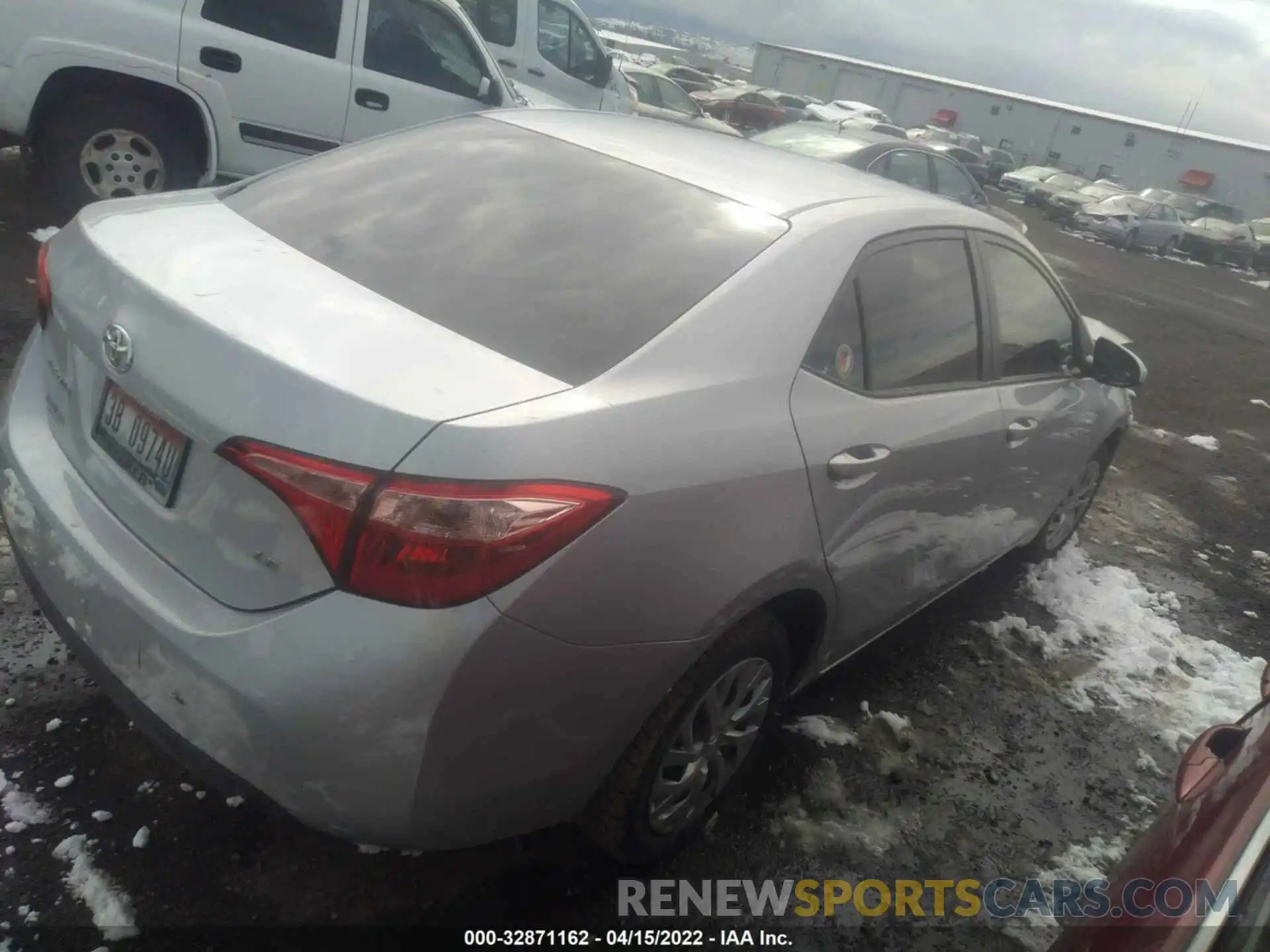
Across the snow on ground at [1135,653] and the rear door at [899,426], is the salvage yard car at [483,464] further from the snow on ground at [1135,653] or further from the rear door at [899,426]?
the snow on ground at [1135,653]

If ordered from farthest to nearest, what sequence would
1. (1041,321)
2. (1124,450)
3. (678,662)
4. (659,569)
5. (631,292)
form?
(1124,450)
(1041,321)
(631,292)
(678,662)
(659,569)

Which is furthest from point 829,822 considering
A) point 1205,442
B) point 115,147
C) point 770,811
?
point 1205,442

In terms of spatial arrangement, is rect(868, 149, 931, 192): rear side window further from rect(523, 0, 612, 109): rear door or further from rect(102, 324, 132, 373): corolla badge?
rect(102, 324, 132, 373): corolla badge

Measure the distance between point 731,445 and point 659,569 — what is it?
34cm

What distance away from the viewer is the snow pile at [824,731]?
3156 mm

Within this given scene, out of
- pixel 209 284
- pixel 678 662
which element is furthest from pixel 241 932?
pixel 209 284

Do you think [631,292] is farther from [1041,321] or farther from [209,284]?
[1041,321]

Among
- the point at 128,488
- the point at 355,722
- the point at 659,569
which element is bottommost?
the point at 355,722

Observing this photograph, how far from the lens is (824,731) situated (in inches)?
126

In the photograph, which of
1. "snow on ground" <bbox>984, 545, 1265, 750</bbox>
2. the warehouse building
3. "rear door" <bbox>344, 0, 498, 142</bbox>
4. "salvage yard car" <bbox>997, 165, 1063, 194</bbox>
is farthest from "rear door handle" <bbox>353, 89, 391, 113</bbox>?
the warehouse building

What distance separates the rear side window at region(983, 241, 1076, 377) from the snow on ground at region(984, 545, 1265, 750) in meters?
1.26

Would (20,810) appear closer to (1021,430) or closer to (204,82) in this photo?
(1021,430)

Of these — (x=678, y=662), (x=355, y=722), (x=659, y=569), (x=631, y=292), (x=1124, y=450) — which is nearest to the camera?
(x=355, y=722)

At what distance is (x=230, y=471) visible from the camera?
5.74 feet
